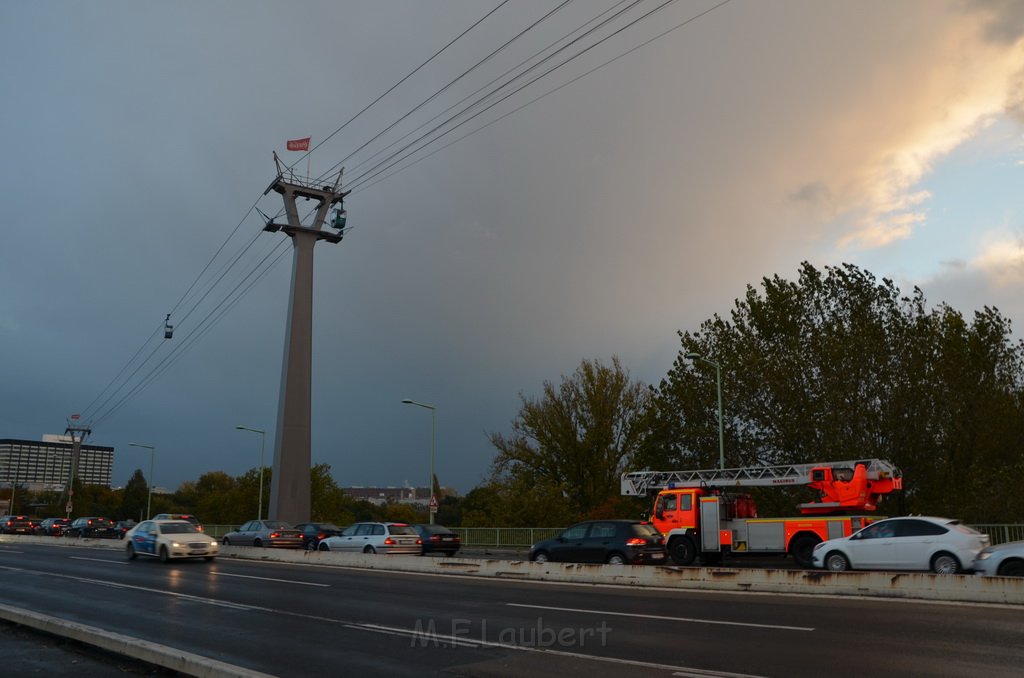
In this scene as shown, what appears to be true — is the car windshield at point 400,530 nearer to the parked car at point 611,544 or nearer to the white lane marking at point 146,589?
the parked car at point 611,544

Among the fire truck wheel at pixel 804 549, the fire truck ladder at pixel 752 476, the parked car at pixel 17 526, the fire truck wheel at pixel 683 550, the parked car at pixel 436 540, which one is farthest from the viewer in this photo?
the parked car at pixel 17 526

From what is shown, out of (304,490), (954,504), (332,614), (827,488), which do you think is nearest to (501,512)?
(304,490)

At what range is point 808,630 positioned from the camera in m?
10.8

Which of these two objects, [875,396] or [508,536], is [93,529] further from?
[875,396]

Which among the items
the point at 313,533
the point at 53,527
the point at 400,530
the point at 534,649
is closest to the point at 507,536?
the point at 313,533

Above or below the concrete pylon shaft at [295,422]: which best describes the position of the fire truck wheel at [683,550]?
below

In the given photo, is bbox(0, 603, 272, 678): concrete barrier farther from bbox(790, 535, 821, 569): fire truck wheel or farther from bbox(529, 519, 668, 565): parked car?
bbox(790, 535, 821, 569): fire truck wheel

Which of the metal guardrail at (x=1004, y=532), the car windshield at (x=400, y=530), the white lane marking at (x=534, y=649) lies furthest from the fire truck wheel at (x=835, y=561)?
→ the car windshield at (x=400, y=530)

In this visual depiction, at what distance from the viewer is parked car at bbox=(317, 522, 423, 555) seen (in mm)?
28609

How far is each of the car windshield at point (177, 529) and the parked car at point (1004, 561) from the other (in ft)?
75.5

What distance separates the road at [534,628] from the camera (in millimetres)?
8680

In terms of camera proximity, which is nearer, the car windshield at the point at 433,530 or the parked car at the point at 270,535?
the car windshield at the point at 433,530

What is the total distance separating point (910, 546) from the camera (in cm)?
1812

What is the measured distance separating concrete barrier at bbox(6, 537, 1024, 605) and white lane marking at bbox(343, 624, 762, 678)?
25.4 ft
